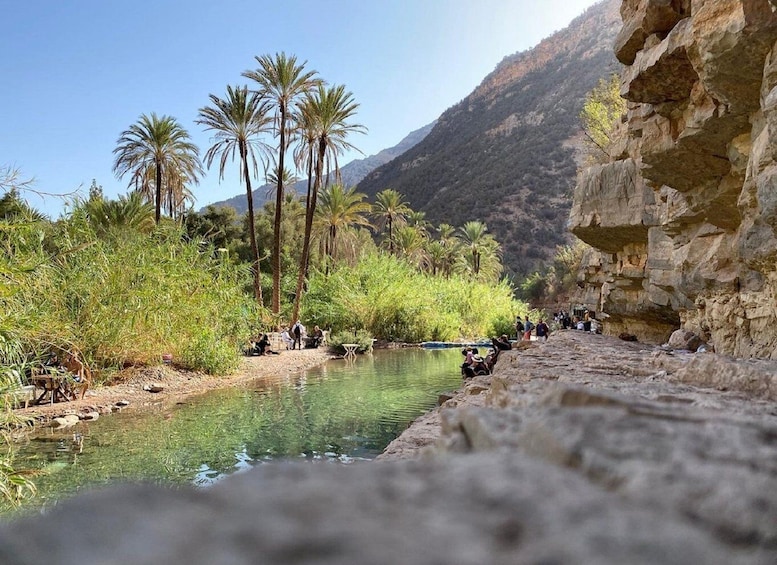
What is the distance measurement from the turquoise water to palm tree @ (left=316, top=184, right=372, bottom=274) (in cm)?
1942

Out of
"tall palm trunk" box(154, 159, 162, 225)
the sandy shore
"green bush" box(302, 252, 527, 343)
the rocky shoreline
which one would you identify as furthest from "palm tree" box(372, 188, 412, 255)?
the rocky shoreline

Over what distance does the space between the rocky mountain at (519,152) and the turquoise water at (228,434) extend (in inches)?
1443

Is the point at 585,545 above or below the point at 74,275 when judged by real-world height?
below

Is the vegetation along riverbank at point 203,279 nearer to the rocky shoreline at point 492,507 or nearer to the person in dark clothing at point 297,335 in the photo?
the person in dark clothing at point 297,335

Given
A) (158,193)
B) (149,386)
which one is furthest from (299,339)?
(149,386)

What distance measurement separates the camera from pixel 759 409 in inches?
63.3

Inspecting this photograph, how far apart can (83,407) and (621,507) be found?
34.7 ft

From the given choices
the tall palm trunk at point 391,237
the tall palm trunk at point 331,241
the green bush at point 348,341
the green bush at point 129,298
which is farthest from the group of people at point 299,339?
the tall palm trunk at point 391,237

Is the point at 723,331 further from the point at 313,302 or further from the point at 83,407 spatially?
the point at 313,302

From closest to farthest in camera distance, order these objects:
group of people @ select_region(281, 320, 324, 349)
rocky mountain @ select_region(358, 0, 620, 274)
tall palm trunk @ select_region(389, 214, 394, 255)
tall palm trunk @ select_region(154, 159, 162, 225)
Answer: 1. group of people @ select_region(281, 320, 324, 349)
2. tall palm trunk @ select_region(154, 159, 162, 225)
3. tall palm trunk @ select_region(389, 214, 394, 255)
4. rocky mountain @ select_region(358, 0, 620, 274)

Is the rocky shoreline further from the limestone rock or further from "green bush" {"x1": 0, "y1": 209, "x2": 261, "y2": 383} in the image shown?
"green bush" {"x1": 0, "y1": 209, "x2": 261, "y2": 383}

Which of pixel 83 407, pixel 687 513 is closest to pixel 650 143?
pixel 687 513

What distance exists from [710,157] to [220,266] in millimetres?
11815

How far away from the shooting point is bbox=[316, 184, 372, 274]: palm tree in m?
32.1
